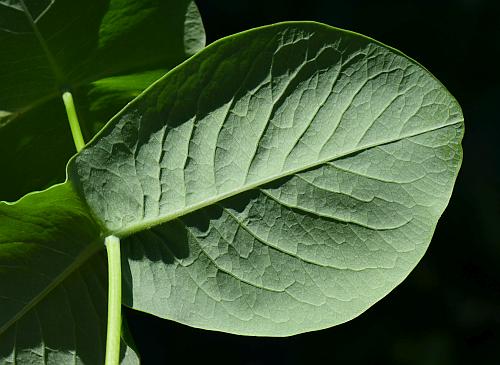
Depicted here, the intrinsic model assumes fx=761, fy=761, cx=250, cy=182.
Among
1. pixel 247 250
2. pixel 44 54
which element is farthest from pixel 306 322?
pixel 44 54

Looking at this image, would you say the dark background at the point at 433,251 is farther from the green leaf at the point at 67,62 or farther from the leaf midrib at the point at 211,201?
the leaf midrib at the point at 211,201

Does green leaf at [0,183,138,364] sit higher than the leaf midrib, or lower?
lower

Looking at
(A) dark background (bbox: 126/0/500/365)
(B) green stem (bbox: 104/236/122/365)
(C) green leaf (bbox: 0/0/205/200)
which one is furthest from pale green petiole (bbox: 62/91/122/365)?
(A) dark background (bbox: 126/0/500/365)

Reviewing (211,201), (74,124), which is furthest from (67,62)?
(211,201)

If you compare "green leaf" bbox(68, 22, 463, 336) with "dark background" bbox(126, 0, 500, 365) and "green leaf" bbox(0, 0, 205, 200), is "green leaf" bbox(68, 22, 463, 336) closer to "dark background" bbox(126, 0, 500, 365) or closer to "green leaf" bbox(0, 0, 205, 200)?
"green leaf" bbox(0, 0, 205, 200)

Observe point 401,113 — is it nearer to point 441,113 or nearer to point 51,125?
point 441,113

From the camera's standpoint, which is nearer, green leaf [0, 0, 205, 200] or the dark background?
green leaf [0, 0, 205, 200]

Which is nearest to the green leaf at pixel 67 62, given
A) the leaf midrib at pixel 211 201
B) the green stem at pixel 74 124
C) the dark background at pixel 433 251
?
the green stem at pixel 74 124
